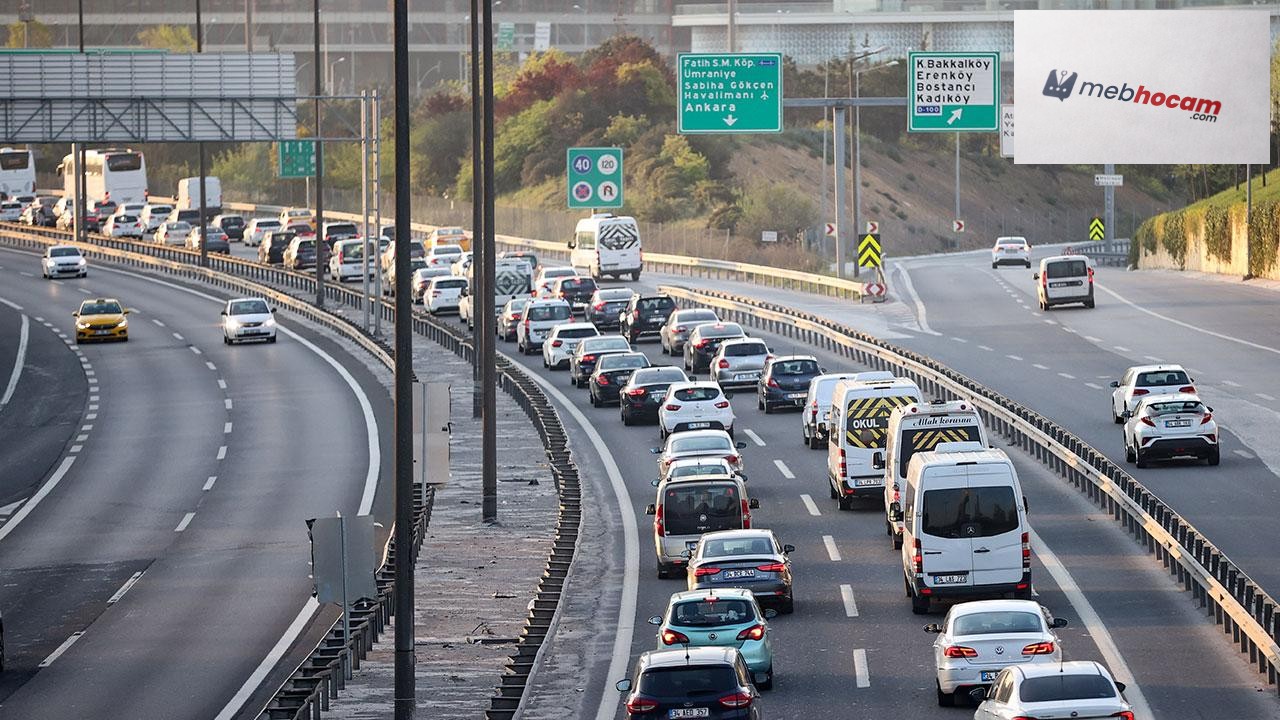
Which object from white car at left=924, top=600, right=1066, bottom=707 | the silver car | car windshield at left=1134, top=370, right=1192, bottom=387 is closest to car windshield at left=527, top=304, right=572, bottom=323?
the silver car

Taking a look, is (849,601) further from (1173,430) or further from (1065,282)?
(1065,282)

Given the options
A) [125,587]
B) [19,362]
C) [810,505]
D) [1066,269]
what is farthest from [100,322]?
[810,505]

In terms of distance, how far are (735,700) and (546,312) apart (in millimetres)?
46216

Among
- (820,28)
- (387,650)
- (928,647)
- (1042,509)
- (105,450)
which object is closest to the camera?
(928,647)

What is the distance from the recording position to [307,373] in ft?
206

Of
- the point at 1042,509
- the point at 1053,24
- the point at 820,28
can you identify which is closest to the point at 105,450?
the point at 1042,509

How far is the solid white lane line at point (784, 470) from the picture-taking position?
40.7 m

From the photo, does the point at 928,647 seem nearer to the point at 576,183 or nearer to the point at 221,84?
the point at 221,84

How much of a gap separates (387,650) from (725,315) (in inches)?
1778

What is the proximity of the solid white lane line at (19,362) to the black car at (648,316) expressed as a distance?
1838cm

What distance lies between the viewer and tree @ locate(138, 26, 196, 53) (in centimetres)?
17075

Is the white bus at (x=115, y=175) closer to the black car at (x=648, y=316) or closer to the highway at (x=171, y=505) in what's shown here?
the highway at (x=171, y=505)

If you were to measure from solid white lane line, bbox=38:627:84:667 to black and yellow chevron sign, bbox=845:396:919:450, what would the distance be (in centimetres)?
1294

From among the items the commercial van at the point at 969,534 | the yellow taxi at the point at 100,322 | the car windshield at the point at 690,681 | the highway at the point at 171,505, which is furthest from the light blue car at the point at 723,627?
the yellow taxi at the point at 100,322
